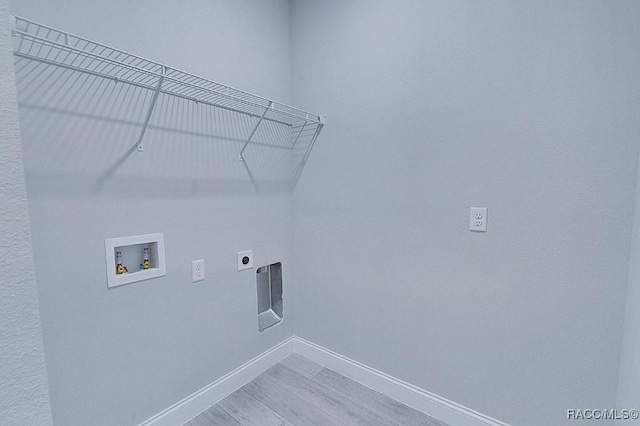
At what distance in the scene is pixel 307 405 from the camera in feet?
5.25

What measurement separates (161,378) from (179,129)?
1219 millimetres

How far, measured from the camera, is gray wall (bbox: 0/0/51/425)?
1.53 ft

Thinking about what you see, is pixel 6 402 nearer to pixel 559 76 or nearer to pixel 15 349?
pixel 15 349

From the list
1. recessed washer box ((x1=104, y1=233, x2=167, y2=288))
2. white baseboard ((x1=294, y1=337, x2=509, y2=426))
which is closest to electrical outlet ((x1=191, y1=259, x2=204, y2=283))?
recessed washer box ((x1=104, y1=233, x2=167, y2=288))

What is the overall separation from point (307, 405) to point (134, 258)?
1213 mm

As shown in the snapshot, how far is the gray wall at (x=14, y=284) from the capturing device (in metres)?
0.47

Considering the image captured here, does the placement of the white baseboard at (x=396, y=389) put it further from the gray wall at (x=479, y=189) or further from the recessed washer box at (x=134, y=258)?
the recessed washer box at (x=134, y=258)

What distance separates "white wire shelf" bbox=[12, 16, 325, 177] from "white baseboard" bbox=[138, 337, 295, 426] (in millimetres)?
1285

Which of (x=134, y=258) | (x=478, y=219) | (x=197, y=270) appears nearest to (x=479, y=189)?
(x=478, y=219)

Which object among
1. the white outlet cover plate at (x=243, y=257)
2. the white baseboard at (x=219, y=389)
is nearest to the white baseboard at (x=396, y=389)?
the white baseboard at (x=219, y=389)

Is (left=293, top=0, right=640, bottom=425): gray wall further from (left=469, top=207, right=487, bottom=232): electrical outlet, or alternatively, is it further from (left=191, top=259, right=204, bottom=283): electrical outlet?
(left=191, top=259, right=204, bottom=283): electrical outlet

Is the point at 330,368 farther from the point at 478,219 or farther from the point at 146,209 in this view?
the point at 146,209

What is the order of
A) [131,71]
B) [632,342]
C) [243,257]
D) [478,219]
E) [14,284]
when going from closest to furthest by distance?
1. [14,284]
2. [632,342]
3. [131,71]
4. [478,219]
5. [243,257]

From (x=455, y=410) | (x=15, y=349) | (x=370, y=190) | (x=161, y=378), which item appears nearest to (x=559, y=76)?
(x=370, y=190)
